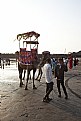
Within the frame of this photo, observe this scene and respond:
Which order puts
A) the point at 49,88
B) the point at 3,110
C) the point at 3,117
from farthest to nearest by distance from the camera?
the point at 49,88 → the point at 3,110 → the point at 3,117

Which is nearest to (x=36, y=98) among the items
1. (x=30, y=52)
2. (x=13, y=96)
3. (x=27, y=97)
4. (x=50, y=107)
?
(x=27, y=97)

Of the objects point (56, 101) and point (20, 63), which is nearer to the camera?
point (56, 101)

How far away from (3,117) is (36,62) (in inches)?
298

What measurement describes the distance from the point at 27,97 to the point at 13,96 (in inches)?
31.1

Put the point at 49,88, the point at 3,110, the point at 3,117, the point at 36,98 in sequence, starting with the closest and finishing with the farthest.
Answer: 1. the point at 3,117
2. the point at 3,110
3. the point at 49,88
4. the point at 36,98

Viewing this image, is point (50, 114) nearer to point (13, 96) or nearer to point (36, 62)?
point (13, 96)

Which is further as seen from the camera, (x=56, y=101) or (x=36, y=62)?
(x=36, y=62)

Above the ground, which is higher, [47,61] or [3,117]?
[47,61]

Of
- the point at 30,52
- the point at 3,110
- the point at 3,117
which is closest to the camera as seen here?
the point at 3,117

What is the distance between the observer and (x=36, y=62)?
15.9 m

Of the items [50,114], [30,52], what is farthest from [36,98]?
[30,52]

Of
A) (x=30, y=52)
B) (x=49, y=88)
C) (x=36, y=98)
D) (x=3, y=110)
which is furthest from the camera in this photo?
(x=30, y=52)

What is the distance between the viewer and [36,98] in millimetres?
12117

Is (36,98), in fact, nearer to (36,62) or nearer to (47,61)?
(47,61)
